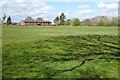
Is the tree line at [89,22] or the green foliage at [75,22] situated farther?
the green foliage at [75,22]

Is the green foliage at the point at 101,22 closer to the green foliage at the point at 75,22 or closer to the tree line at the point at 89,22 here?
the tree line at the point at 89,22

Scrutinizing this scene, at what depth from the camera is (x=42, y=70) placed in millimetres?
12508

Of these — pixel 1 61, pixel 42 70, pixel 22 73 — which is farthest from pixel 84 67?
pixel 1 61

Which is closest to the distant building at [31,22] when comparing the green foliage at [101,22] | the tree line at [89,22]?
the tree line at [89,22]

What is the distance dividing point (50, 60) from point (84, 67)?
8.34 ft

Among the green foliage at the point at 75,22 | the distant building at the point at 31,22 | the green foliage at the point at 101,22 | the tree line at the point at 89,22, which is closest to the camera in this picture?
the tree line at the point at 89,22

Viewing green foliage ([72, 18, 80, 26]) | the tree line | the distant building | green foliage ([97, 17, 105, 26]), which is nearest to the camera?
the tree line

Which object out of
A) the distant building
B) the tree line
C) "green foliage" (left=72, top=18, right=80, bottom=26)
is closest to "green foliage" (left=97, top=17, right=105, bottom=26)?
the tree line

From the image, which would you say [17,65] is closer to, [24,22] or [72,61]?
[72,61]

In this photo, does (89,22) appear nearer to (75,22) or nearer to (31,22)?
(75,22)

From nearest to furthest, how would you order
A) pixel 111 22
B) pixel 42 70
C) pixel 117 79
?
pixel 117 79 → pixel 42 70 → pixel 111 22

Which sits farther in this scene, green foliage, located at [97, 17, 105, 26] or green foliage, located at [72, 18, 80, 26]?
green foliage, located at [72, 18, 80, 26]

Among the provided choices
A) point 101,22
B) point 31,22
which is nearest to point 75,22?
point 101,22

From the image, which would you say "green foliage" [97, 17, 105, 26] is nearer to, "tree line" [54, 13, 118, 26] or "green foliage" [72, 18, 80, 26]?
"tree line" [54, 13, 118, 26]
